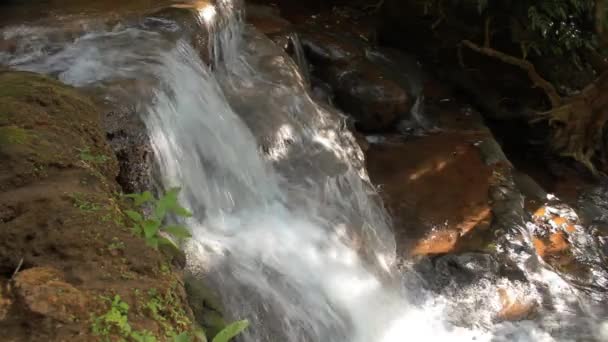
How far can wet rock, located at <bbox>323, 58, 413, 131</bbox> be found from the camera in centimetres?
779

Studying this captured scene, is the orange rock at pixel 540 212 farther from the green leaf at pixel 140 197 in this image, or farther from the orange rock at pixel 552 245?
the green leaf at pixel 140 197

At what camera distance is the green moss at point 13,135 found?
9.14 ft

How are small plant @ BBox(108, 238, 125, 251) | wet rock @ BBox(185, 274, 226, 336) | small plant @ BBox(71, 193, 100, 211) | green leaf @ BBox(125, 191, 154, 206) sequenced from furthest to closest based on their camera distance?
green leaf @ BBox(125, 191, 154, 206) → wet rock @ BBox(185, 274, 226, 336) → small plant @ BBox(71, 193, 100, 211) → small plant @ BBox(108, 238, 125, 251)

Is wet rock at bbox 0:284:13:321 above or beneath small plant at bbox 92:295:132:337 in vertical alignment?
Answer: above

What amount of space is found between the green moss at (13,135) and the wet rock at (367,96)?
5.33m

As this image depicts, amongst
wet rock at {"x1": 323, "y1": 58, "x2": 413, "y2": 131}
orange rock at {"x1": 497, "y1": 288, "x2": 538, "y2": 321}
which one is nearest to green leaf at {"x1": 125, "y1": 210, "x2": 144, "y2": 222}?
orange rock at {"x1": 497, "y1": 288, "x2": 538, "y2": 321}

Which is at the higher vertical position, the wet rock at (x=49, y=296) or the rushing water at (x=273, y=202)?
the wet rock at (x=49, y=296)

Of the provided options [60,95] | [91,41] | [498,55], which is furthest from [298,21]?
[60,95]

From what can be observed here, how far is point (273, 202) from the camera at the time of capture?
5.34m

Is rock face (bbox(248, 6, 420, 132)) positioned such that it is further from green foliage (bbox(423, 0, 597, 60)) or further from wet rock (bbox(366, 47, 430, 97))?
green foliage (bbox(423, 0, 597, 60))

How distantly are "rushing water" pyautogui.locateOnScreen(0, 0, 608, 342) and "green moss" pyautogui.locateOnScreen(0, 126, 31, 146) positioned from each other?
1.18 meters

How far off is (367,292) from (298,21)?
5.00 metres

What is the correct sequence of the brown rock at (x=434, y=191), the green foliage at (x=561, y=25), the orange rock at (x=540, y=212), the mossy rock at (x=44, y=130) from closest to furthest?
the mossy rock at (x=44, y=130), the brown rock at (x=434, y=191), the orange rock at (x=540, y=212), the green foliage at (x=561, y=25)

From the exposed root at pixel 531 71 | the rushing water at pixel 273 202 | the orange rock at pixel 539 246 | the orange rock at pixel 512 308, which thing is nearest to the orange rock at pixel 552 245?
the orange rock at pixel 539 246
